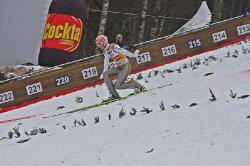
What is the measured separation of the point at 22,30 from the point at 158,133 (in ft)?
45.6

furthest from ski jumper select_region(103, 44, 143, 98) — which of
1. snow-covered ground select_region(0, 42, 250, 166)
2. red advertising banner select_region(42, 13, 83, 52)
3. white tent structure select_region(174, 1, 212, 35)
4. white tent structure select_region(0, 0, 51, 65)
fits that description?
white tent structure select_region(174, 1, 212, 35)

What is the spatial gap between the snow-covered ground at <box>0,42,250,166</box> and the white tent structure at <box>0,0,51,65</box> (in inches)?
337

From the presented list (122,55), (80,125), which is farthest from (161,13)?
(80,125)

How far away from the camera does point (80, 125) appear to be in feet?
29.3

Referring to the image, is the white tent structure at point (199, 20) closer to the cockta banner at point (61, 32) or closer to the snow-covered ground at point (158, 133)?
the cockta banner at point (61, 32)

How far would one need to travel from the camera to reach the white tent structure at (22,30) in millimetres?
19453

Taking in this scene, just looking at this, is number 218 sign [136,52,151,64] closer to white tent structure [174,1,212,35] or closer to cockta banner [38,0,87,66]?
cockta banner [38,0,87,66]

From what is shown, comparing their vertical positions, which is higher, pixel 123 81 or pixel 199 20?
pixel 199 20

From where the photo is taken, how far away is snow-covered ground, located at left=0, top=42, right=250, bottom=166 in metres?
5.51

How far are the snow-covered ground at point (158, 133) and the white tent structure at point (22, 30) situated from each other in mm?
8560

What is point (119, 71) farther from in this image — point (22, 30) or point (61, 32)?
point (22, 30)

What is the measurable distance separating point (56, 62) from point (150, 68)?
13.7 ft

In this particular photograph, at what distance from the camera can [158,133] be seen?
664cm

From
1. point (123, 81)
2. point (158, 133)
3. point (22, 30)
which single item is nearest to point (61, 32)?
point (22, 30)
